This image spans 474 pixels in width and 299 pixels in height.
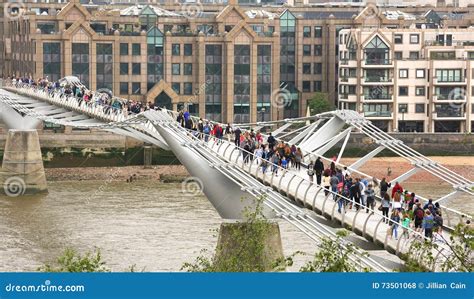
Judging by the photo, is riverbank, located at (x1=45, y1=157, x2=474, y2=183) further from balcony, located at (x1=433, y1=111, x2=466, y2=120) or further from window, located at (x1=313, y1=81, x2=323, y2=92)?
window, located at (x1=313, y1=81, x2=323, y2=92)

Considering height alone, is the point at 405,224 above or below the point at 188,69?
below

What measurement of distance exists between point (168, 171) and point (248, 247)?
37.5 metres

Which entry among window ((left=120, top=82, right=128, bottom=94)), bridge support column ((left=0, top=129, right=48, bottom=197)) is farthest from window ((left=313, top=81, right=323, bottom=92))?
bridge support column ((left=0, top=129, right=48, bottom=197))

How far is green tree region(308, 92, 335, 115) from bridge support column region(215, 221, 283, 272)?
141 feet

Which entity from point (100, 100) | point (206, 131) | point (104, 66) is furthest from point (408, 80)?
point (206, 131)

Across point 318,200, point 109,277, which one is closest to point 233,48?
point 318,200

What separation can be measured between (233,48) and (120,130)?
33665mm

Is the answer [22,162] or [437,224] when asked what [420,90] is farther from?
[437,224]

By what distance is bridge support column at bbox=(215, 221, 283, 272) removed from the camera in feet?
74.5

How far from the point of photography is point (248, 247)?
84.1 ft

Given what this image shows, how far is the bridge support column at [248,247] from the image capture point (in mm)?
22697

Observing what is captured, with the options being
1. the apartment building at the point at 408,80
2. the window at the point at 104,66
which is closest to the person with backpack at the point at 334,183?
the apartment building at the point at 408,80

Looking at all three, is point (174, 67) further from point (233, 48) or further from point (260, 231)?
point (260, 231)

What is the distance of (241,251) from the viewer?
2488cm
